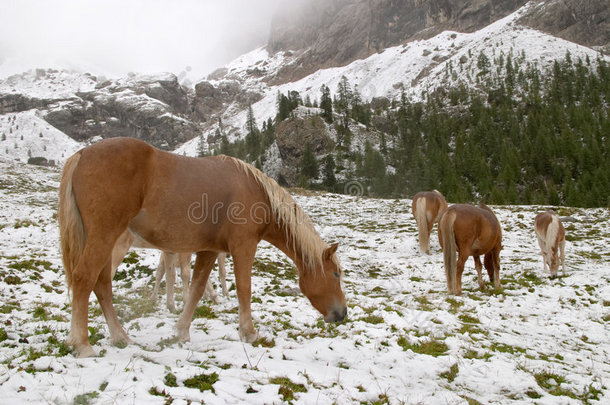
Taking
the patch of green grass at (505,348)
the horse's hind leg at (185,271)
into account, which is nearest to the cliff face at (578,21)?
the patch of green grass at (505,348)

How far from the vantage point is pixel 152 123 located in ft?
634

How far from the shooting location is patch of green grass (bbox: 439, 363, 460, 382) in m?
3.98

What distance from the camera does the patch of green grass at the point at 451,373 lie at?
3982 millimetres

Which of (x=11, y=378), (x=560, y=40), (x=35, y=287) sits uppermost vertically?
(x=560, y=40)

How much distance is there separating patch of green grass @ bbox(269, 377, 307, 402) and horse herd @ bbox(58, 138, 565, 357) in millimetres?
1395

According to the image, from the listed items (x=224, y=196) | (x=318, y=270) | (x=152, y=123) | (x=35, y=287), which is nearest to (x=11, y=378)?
(x=224, y=196)

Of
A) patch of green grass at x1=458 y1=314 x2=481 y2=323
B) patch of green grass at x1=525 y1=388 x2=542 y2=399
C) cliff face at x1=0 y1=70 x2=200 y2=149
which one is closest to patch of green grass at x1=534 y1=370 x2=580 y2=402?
patch of green grass at x1=525 y1=388 x2=542 y2=399

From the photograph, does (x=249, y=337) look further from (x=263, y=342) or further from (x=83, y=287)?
(x=83, y=287)

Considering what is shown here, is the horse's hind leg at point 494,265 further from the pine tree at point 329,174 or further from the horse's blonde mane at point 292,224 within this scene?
the pine tree at point 329,174

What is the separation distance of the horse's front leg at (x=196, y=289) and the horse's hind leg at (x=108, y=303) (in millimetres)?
682

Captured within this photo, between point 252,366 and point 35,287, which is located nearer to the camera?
point 252,366

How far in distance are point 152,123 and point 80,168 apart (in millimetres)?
211469

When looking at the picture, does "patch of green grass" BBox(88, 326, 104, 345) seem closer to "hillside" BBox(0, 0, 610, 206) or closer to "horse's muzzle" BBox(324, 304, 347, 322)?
"horse's muzzle" BBox(324, 304, 347, 322)

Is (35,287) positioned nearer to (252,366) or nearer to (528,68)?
(252,366)
